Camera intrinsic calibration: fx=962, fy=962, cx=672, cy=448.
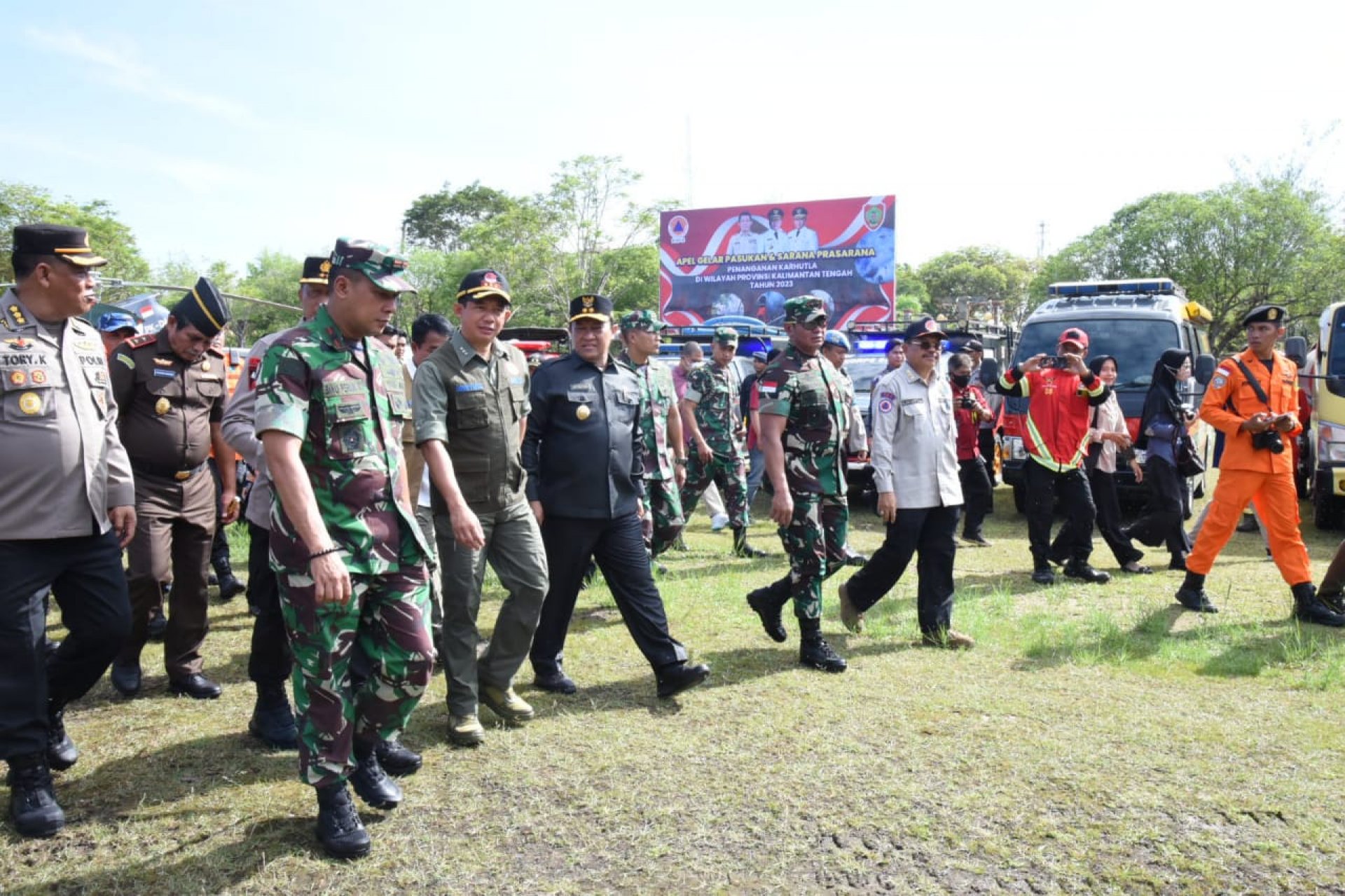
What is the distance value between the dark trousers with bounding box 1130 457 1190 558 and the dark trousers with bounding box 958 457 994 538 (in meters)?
1.74

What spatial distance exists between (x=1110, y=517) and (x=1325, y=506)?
3309 millimetres

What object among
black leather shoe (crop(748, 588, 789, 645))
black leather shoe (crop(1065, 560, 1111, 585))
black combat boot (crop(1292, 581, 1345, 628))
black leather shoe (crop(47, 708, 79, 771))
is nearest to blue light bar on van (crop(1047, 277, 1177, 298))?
black leather shoe (crop(1065, 560, 1111, 585))

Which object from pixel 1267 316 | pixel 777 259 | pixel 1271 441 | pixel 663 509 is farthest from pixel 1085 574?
pixel 777 259

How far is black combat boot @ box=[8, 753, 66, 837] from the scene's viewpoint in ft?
10.3

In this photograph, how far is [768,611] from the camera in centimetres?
532

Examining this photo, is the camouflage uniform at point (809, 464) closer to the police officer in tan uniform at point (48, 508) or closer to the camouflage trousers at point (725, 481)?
the police officer in tan uniform at point (48, 508)

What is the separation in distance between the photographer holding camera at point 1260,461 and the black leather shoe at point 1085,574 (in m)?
1.05

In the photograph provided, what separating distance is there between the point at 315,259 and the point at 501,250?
35.1 meters

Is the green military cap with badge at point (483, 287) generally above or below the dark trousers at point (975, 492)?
above

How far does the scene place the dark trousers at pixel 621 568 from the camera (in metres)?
4.44

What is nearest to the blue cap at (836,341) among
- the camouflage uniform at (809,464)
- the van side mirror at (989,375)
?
the van side mirror at (989,375)

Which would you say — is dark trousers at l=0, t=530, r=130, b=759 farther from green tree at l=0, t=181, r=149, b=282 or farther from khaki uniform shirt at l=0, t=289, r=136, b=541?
green tree at l=0, t=181, r=149, b=282

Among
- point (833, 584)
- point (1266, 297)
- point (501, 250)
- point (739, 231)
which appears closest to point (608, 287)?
point (501, 250)

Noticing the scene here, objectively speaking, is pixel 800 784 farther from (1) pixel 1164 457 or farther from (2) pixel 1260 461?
(1) pixel 1164 457
